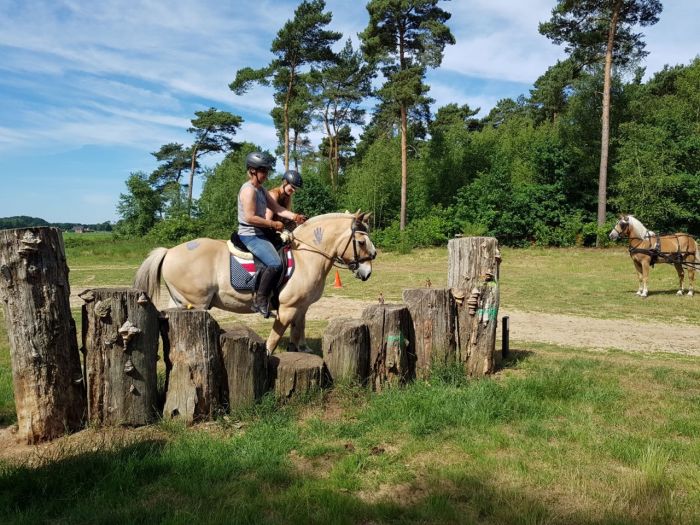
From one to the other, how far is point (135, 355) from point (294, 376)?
137cm

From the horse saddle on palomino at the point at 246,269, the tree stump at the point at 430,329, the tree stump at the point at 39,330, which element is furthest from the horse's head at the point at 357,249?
the tree stump at the point at 39,330

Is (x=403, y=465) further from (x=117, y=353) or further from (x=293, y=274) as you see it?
(x=293, y=274)

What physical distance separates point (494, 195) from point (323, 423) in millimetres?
28452

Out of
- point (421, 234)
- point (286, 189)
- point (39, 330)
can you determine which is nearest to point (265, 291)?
point (286, 189)

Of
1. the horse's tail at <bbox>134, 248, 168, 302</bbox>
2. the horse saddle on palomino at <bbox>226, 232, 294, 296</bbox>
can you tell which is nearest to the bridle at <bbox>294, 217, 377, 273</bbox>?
the horse saddle on palomino at <bbox>226, 232, 294, 296</bbox>

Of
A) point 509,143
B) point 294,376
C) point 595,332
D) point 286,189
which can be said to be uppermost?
point 509,143

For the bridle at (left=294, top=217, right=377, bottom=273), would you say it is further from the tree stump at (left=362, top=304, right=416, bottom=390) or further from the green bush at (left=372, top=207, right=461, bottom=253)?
the green bush at (left=372, top=207, right=461, bottom=253)

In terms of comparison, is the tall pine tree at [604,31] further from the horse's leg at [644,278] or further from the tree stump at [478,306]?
the tree stump at [478,306]

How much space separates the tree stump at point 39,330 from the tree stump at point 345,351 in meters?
2.17

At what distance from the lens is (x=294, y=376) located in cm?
440

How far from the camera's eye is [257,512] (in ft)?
9.25

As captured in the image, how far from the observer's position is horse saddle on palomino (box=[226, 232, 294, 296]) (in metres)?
5.78

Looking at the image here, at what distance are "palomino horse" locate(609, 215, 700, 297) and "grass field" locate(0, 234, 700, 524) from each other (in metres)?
9.11

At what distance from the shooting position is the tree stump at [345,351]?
4625 millimetres
